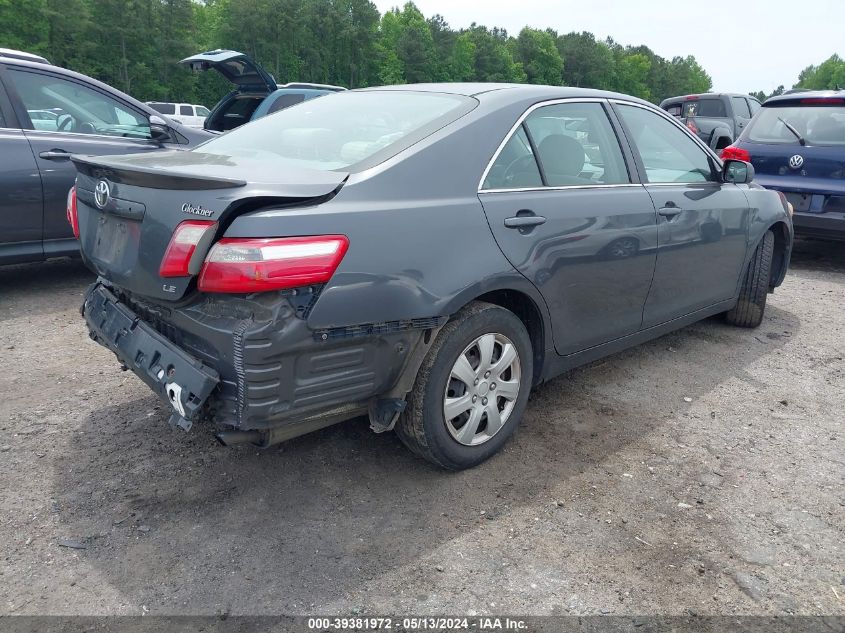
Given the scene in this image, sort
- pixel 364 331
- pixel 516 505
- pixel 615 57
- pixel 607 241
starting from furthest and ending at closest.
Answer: pixel 615 57 → pixel 607 241 → pixel 516 505 → pixel 364 331

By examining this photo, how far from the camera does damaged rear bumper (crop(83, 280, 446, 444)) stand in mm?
2244

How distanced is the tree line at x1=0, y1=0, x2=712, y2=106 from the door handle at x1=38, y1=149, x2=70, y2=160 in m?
43.1

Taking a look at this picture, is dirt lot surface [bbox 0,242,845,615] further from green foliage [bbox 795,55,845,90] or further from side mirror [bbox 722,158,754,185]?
green foliage [bbox 795,55,845,90]

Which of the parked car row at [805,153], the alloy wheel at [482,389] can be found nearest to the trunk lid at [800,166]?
the parked car row at [805,153]

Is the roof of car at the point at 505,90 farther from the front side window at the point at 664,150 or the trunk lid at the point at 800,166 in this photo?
the trunk lid at the point at 800,166

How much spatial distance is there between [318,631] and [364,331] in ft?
3.16

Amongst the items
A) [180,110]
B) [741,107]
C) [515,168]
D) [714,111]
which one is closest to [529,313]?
[515,168]

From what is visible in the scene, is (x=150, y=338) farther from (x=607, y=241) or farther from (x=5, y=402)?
(x=607, y=241)

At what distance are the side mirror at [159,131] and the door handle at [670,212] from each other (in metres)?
3.91

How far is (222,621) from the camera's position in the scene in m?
2.14

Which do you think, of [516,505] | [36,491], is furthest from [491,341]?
[36,491]

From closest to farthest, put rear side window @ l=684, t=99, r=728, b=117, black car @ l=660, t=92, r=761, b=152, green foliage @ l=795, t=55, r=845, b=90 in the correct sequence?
black car @ l=660, t=92, r=761, b=152, rear side window @ l=684, t=99, r=728, b=117, green foliage @ l=795, t=55, r=845, b=90

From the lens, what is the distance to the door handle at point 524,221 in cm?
289

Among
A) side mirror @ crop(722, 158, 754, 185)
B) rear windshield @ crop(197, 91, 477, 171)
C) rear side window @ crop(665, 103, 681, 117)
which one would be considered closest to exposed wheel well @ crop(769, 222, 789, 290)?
side mirror @ crop(722, 158, 754, 185)
